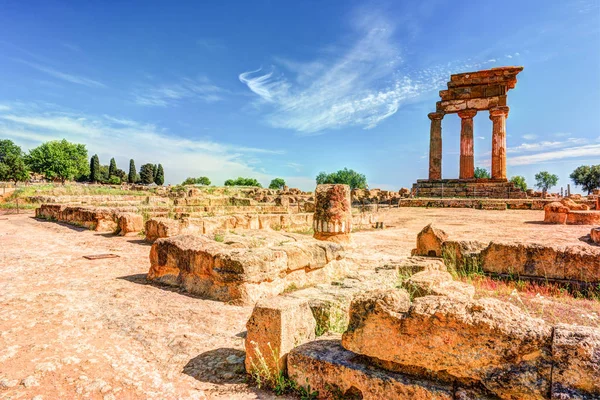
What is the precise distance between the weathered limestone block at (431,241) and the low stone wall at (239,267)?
1.91 metres

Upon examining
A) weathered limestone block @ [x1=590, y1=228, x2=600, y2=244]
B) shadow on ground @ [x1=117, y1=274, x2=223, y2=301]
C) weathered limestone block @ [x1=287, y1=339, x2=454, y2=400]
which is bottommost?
shadow on ground @ [x1=117, y1=274, x2=223, y2=301]

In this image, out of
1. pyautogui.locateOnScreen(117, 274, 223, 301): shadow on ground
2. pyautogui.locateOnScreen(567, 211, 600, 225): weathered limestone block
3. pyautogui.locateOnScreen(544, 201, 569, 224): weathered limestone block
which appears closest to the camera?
pyautogui.locateOnScreen(117, 274, 223, 301): shadow on ground

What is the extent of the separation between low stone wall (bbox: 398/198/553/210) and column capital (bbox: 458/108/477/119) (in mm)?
8880

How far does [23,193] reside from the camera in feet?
79.9

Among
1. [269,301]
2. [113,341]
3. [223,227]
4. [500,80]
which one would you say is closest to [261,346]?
[269,301]

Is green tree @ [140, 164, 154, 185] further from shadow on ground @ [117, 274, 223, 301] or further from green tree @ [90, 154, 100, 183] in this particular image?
shadow on ground @ [117, 274, 223, 301]

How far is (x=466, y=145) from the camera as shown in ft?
85.2

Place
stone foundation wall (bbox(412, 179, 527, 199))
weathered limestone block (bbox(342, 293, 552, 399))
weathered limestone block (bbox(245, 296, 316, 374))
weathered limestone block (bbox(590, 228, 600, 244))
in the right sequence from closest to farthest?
weathered limestone block (bbox(342, 293, 552, 399)) → weathered limestone block (bbox(245, 296, 316, 374)) → weathered limestone block (bbox(590, 228, 600, 244)) → stone foundation wall (bbox(412, 179, 527, 199))

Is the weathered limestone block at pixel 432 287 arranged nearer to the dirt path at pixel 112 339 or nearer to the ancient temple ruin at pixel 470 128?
the dirt path at pixel 112 339

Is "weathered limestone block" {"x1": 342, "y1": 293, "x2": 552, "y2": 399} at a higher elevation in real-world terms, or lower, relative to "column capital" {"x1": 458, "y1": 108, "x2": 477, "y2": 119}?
lower

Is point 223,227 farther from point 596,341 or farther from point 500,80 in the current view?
point 500,80

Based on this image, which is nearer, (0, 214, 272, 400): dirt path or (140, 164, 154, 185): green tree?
(0, 214, 272, 400): dirt path

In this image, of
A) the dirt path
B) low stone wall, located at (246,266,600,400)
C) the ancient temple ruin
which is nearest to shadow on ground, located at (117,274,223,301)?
the dirt path

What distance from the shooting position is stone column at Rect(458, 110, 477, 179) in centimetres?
2581
